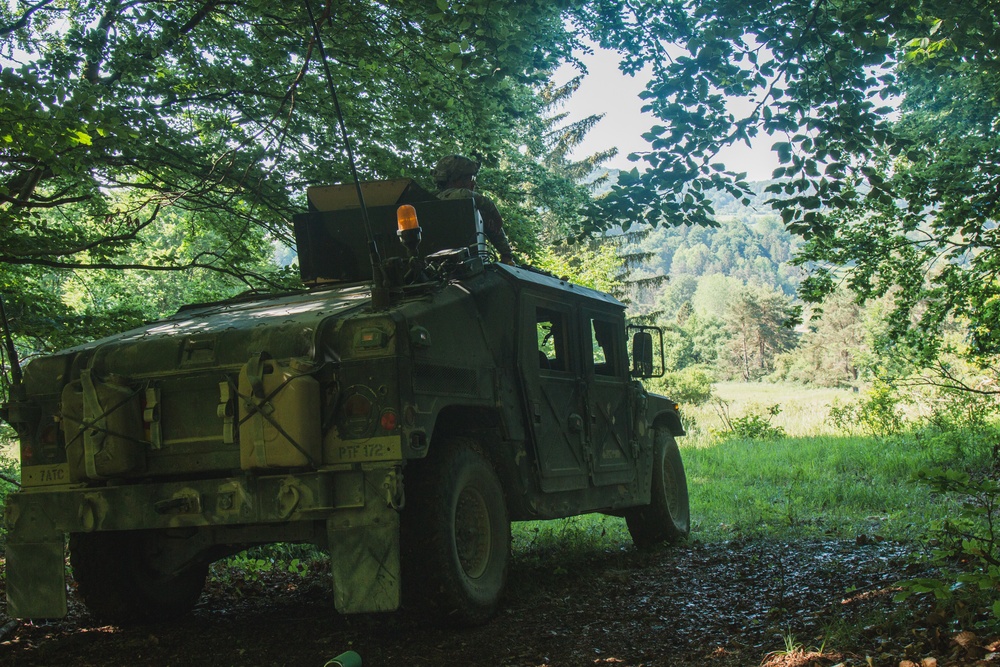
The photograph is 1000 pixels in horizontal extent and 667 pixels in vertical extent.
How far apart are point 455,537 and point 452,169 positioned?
3.32m

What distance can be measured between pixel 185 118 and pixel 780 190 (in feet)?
21.8

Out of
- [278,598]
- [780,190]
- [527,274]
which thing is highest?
[780,190]

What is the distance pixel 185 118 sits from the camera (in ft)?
34.0

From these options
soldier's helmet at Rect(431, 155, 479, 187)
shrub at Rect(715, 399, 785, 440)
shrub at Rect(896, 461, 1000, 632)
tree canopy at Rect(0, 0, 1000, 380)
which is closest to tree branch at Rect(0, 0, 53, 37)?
tree canopy at Rect(0, 0, 1000, 380)

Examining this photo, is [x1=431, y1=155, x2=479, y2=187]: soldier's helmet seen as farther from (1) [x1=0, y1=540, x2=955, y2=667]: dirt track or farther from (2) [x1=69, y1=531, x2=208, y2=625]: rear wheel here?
(2) [x1=69, y1=531, x2=208, y2=625]: rear wheel

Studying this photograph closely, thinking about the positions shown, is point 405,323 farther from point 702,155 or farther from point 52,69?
point 52,69

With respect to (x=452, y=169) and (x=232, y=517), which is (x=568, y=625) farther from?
(x=452, y=169)

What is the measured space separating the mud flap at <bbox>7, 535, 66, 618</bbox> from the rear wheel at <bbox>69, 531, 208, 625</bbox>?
0.27m

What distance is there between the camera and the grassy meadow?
29.1 ft

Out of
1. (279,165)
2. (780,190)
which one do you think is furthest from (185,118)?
(780,190)

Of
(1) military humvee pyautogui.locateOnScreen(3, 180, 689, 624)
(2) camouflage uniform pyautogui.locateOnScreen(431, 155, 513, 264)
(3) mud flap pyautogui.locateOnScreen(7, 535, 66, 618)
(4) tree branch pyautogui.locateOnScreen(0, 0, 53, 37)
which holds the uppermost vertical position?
(4) tree branch pyautogui.locateOnScreen(0, 0, 53, 37)

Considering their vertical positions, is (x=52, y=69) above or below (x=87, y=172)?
above

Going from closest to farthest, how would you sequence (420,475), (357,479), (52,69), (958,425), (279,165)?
(357,479) → (420,475) → (52,69) → (279,165) → (958,425)

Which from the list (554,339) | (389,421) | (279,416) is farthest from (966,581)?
(554,339)
